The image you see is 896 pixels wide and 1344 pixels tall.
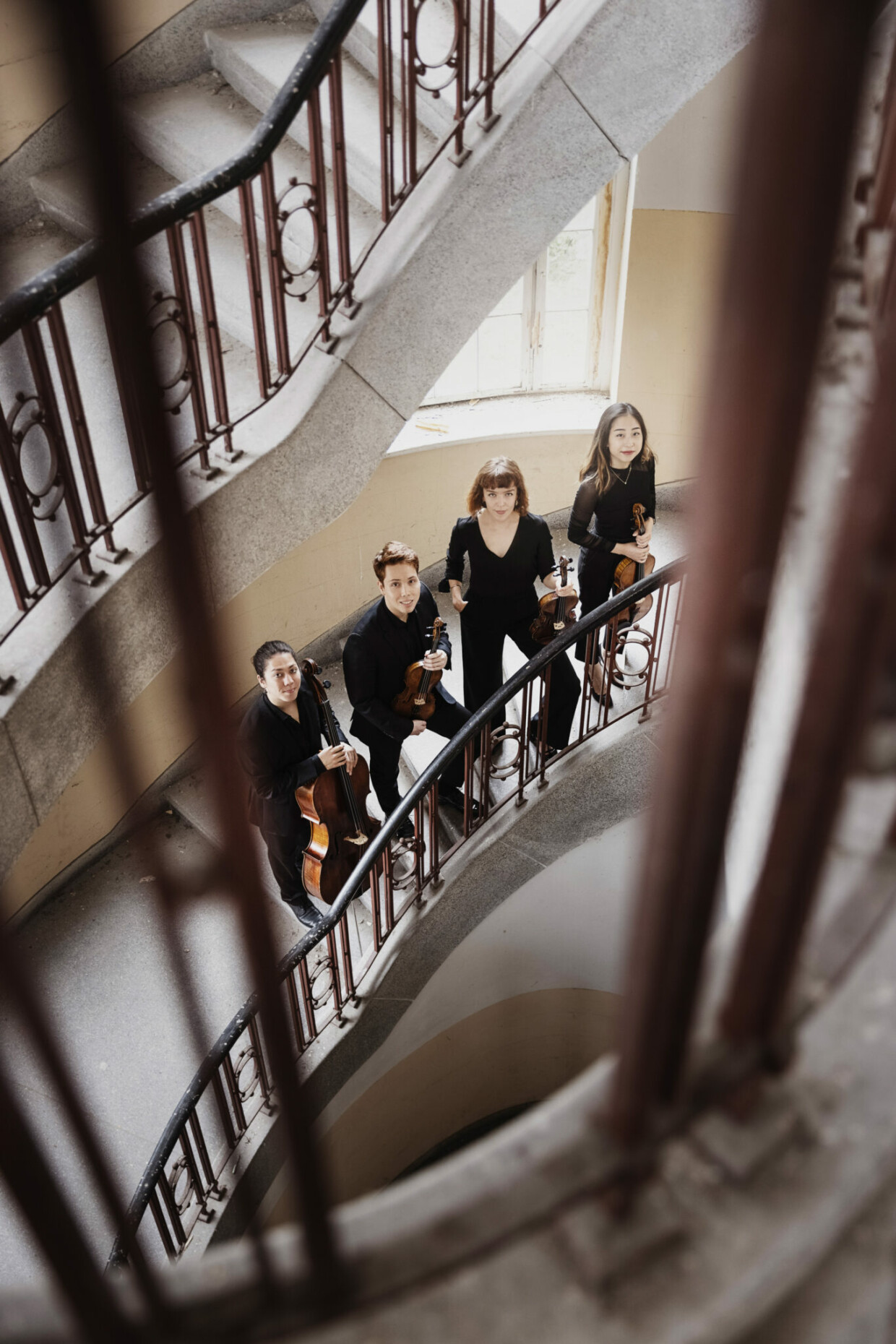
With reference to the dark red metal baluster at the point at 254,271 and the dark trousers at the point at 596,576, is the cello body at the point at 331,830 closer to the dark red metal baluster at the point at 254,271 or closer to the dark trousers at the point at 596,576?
the dark trousers at the point at 596,576

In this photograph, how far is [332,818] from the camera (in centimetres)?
455

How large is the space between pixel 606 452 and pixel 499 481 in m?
0.69

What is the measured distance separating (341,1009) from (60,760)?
7.83ft

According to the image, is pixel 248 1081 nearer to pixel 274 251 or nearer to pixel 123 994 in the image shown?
pixel 123 994

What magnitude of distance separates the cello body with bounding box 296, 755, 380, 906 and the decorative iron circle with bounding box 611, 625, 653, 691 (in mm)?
1450

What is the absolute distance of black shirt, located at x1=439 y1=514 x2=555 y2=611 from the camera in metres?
4.58

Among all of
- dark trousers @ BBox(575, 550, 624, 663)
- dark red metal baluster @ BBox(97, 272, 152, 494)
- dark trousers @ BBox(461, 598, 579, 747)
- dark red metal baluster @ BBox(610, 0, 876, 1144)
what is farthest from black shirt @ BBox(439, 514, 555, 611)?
dark red metal baluster @ BBox(610, 0, 876, 1144)

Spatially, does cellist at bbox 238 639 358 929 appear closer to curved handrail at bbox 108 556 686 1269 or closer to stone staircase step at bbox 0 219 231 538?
curved handrail at bbox 108 556 686 1269

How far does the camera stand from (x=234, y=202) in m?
4.11

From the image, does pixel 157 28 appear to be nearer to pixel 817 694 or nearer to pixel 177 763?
pixel 177 763

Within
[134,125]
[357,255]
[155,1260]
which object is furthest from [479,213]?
[155,1260]

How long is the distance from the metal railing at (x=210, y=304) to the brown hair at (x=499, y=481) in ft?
3.53

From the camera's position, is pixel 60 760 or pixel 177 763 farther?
pixel 177 763

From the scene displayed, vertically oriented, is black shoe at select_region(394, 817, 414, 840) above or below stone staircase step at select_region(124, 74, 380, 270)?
below
